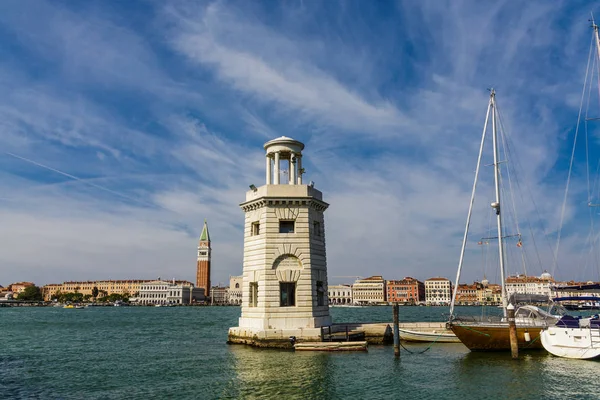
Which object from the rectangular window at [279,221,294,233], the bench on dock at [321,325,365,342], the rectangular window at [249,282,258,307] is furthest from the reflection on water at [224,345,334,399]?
the rectangular window at [279,221,294,233]

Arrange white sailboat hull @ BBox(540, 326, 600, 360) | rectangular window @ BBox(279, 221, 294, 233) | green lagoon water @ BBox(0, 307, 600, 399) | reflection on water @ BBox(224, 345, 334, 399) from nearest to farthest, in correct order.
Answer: reflection on water @ BBox(224, 345, 334, 399) → green lagoon water @ BBox(0, 307, 600, 399) → white sailboat hull @ BBox(540, 326, 600, 360) → rectangular window @ BBox(279, 221, 294, 233)

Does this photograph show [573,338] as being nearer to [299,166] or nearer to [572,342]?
[572,342]

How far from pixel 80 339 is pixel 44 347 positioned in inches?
291

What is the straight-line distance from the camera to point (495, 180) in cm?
3450

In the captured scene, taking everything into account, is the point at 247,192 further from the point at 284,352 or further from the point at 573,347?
the point at 573,347

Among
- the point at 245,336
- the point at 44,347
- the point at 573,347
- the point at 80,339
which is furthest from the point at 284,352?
the point at 80,339

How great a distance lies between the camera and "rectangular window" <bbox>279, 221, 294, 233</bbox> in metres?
29.1

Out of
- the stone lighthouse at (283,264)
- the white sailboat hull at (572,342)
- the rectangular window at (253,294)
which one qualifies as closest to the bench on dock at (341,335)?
the stone lighthouse at (283,264)

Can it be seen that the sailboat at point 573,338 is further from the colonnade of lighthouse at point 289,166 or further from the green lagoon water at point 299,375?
the colonnade of lighthouse at point 289,166

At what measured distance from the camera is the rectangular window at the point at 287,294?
28484mm

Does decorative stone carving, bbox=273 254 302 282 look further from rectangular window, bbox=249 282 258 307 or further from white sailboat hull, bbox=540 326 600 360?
white sailboat hull, bbox=540 326 600 360

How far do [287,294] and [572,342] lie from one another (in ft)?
52.2

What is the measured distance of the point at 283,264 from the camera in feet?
93.9

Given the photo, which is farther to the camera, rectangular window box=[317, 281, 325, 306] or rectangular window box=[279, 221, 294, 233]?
rectangular window box=[317, 281, 325, 306]
